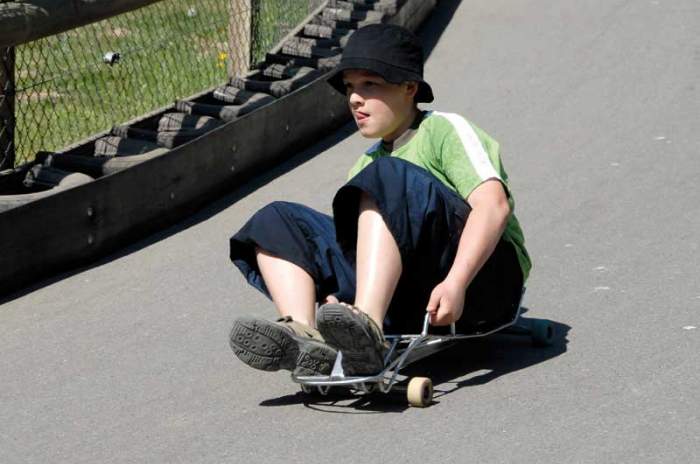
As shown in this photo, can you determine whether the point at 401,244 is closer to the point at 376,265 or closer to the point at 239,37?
the point at 376,265

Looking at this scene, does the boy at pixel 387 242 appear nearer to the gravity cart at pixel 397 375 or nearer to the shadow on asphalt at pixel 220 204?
the gravity cart at pixel 397 375

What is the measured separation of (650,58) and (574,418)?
20.0 feet

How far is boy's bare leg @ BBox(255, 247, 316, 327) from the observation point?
15.6ft

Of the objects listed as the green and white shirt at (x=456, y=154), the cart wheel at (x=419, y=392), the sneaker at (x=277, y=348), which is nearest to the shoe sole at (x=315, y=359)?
the sneaker at (x=277, y=348)

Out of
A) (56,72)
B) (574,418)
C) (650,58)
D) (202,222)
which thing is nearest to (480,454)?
(574,418)

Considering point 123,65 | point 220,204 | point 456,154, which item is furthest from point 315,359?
point 123,65

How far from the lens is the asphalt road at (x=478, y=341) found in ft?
14.4

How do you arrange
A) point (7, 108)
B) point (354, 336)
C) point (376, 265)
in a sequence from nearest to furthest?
1. point (354, 336)
2. point (376, 265)
3. point (7, 108)

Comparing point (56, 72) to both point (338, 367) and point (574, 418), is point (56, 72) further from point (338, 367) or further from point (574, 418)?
point (574, 418)

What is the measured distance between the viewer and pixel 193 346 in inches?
217

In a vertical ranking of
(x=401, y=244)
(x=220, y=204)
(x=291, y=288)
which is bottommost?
(x=220, y=204)

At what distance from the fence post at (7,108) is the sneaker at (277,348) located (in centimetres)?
270

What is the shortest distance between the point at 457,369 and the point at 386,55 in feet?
3.65

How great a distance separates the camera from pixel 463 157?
466 centimetres
